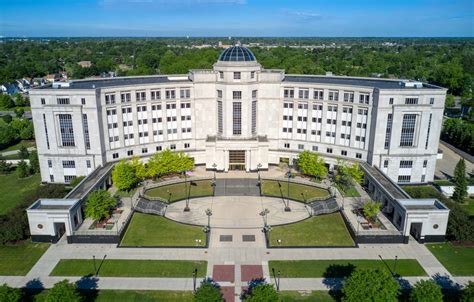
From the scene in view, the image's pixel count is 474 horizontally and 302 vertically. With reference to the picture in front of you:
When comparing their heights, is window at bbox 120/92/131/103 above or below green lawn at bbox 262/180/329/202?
above

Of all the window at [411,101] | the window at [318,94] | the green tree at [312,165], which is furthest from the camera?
the window at [318,94]

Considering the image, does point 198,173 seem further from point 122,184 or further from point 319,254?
point 319,254

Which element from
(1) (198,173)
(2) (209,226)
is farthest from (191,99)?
(2) (209,226)

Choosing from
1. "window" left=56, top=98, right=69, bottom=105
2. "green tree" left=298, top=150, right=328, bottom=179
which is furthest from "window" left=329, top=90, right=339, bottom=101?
"window" left=56, top=98, right=69, bottom=105

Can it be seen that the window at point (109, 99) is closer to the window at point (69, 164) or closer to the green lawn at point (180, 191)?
the window at point (69, 164)

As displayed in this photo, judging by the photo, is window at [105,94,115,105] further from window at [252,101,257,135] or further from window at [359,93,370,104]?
window at [359,93,370,104]

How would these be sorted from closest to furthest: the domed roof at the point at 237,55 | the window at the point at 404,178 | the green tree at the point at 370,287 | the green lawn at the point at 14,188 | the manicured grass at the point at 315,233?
1. the green tree at the point at 370,287
2. the manicured grass at the point at 315,233
3. the green lawn at the point at 14,188
4. the window at the point at 404,178
5. the domed roof at the point at 237,55

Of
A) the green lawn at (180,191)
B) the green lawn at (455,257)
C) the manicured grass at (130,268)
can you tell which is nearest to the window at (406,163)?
the green lawn at (455,257)
